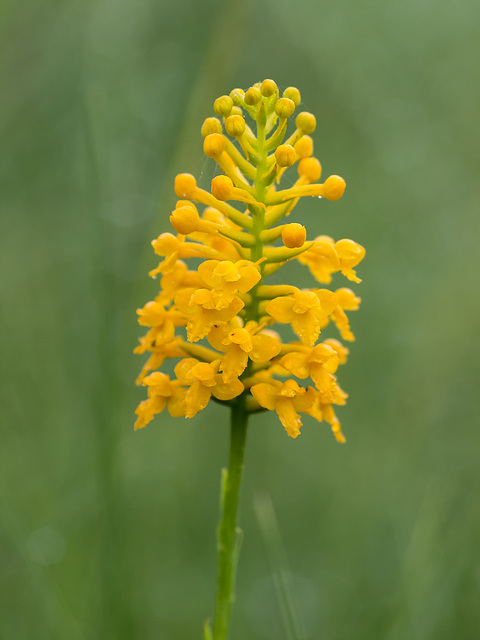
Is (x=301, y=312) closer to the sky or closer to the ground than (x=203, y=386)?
closer to the sky

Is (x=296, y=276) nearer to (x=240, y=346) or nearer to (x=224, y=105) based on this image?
(x=224, y=105)

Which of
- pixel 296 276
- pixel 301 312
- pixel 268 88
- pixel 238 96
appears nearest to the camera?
pixel 301 312

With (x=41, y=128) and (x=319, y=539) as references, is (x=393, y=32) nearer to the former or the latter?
(x=41, y=128)

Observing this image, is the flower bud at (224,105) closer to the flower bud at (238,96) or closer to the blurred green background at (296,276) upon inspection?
the flower bud at (238,96)

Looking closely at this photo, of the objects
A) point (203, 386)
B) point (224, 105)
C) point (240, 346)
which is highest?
point (224, 105)

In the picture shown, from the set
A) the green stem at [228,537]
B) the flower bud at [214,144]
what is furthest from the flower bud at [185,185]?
the green stem at [228,537]

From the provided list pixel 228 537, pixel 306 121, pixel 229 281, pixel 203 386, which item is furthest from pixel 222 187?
pixel 228 537
